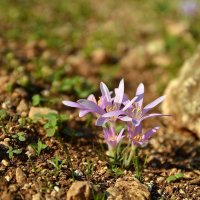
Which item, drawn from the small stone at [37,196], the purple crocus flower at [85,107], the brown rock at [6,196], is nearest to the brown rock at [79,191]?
the small stone at [37,196]

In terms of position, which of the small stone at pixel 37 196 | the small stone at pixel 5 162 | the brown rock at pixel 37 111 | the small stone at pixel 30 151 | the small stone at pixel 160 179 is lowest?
the small stone at pixel 160 179

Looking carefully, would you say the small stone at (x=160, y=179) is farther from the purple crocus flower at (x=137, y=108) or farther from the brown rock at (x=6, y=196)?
the brown rock at (x=6, y=196)

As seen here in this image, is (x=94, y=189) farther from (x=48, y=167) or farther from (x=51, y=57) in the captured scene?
(x=51, y=57)

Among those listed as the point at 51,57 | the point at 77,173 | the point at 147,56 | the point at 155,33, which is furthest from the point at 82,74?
the point at 77,173

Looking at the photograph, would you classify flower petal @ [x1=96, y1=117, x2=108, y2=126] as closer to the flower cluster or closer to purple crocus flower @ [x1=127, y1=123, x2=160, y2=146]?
the flower cluster

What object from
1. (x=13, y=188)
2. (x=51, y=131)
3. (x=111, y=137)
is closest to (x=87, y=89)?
(x=51, y=131)
